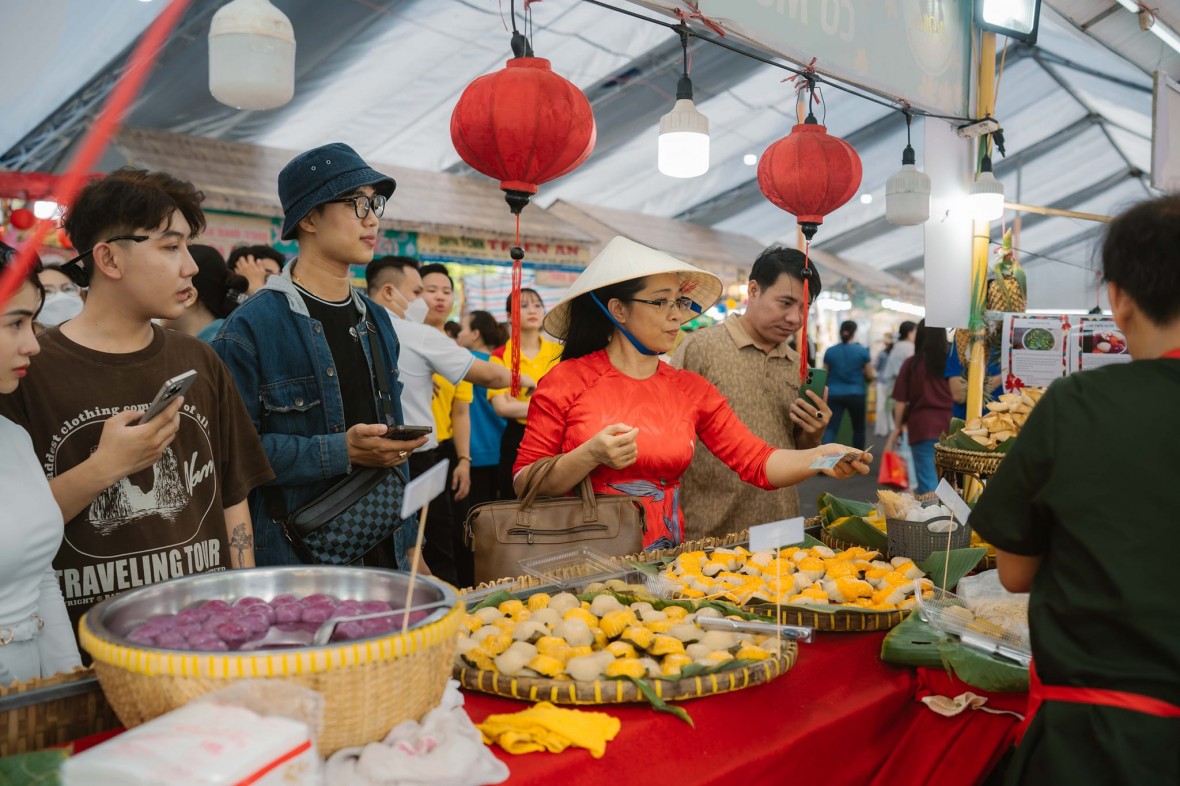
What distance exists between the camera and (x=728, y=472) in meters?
3.06

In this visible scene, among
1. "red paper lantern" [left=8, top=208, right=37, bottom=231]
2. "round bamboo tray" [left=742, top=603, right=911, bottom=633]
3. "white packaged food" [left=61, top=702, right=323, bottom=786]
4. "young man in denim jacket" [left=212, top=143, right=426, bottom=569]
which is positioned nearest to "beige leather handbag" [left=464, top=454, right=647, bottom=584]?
"young man in denim jacket" [left=212, top=143, right=426, bottom=569]

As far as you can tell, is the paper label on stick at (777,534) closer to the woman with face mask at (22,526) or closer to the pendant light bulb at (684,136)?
the woman with face mask at (22,526)

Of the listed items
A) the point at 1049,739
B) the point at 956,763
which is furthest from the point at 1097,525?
the point at 956,763

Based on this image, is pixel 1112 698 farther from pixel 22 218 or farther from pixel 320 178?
pixel 22 218

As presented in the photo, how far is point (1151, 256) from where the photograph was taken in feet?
3.91

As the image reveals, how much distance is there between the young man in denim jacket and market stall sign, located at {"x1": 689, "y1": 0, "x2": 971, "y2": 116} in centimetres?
109

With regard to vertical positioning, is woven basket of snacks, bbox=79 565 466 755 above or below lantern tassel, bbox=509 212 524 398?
below

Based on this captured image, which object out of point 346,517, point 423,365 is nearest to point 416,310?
point 423,365

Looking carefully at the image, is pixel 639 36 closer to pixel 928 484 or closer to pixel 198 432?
pixel 928 484

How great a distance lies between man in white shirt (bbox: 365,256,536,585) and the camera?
11.3ft

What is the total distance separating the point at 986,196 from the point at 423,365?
289 cm

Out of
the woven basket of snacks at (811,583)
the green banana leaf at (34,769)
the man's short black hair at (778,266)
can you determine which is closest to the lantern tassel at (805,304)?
the man's short black hair at (778,266)

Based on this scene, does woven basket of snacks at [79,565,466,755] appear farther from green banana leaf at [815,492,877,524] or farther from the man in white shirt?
the man in white shirt

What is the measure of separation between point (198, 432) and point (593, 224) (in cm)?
792
